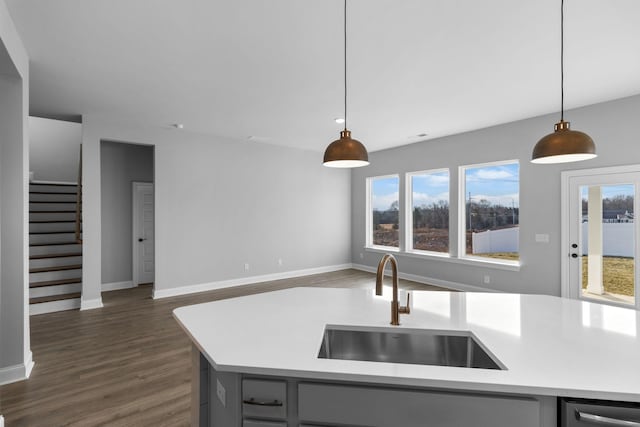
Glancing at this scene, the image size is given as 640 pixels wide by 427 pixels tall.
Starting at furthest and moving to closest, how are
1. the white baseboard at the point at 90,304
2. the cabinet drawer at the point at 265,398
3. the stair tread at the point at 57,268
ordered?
1. the stair tread at the point at 57,268
2. the white baseboard at the point at 90,304
3. the cabinet drawer at the point at 265,398

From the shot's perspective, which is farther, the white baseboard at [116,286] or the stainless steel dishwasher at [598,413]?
the white baseboard at [116,286]

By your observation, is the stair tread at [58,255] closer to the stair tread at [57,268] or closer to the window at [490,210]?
the stair tread at [57,268]

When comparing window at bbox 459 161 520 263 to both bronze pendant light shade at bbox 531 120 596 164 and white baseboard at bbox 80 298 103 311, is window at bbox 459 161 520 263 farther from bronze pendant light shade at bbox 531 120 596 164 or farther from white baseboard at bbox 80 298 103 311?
white baseboard at bbox 80 298 103 311

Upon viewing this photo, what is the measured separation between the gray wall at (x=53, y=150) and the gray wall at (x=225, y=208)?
3908 mm

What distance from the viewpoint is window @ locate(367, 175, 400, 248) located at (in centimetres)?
694

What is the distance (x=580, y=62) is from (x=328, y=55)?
2287 mm

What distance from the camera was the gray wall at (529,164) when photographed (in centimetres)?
389

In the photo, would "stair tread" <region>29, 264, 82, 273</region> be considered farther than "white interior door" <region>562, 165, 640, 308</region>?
Yes

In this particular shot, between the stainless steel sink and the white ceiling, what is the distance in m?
2.04

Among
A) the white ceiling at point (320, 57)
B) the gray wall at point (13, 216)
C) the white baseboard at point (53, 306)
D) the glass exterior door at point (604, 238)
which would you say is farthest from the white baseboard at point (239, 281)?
the glass exterior door at point (604, 238)

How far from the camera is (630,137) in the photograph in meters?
3.79

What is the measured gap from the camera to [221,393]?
1347mm

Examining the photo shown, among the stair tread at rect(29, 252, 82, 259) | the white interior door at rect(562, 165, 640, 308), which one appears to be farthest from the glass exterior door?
the stair tread at rect(29, 252, 82, 259)

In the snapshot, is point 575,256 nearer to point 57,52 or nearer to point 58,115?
point 57,52
